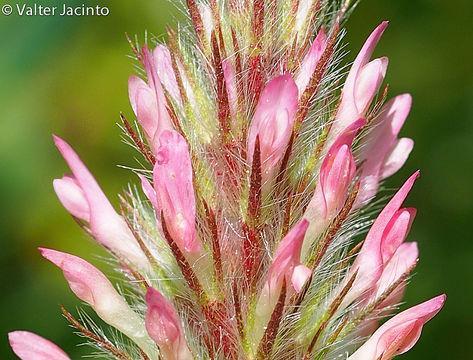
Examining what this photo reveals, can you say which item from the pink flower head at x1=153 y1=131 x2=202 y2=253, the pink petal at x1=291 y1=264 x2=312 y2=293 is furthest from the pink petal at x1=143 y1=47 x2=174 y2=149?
the pink petal at x1=291 y1=264 x2=312 y2=293

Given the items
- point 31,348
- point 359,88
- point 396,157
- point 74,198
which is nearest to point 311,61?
point 359,88

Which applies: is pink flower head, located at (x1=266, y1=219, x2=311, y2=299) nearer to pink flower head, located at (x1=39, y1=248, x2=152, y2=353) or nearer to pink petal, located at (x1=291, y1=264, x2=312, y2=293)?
pink petal, located at (x1=291, y1=264, x2=312, y2=293)

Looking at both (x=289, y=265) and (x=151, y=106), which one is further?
(x=151, y=106)

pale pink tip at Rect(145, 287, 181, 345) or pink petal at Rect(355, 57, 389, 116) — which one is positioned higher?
pink petal at Rect(355, 57, 389, 116)

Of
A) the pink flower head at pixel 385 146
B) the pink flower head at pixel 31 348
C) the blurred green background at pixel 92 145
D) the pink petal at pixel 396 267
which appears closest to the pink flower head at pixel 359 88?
the pink flower head at pixel 385 146

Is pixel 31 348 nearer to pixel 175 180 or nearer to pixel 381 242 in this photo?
pixel 175 180

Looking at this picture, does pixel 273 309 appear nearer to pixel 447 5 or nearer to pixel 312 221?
pixel 312 221
